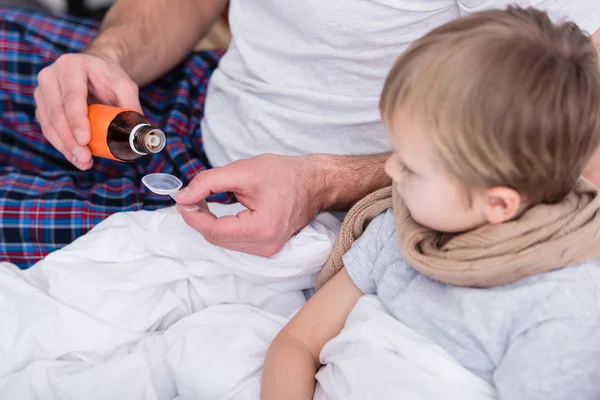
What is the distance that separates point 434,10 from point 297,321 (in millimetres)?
566

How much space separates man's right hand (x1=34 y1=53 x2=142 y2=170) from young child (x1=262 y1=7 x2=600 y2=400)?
538 millimetres

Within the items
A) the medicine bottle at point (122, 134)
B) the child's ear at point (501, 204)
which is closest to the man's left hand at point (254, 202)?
the medicine bottle at point (122, 134)

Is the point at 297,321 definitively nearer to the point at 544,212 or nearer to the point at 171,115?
the point at 544,212

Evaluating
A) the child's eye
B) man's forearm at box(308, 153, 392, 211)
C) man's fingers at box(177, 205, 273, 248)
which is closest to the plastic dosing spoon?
man's fingers at box(177, 205, 273, 248)

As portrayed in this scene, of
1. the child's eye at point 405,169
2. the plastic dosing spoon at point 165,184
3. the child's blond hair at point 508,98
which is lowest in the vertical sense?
the plastic dosing spoon at point 165,184

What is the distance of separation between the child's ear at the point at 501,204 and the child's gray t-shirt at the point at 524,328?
0.09 metres

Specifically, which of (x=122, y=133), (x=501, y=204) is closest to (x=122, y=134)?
(x=122, y=133)

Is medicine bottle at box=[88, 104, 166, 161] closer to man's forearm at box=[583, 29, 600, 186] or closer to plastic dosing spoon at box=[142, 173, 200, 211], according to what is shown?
plastic dosing spoon at box=[142, 173, 200, 211]

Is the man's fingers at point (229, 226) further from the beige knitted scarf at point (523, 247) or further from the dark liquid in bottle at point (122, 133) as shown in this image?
the beige knitted scarf at point (523, 247)

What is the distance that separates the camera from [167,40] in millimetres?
1421

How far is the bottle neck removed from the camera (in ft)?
3.28

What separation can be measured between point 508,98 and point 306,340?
17.9 inches

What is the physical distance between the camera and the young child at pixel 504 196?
69cm

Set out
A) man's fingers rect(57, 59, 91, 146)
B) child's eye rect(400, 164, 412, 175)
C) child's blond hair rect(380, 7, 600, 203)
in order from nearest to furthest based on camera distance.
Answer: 1. child's blond hair rect(380, 7, 600, 203)
2. child's eye rect(400, 164, 412, 175)
3. man's fingers rect(57, 59, 91, 146)
